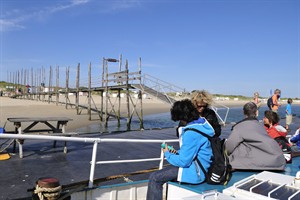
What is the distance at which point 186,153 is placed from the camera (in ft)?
10.1

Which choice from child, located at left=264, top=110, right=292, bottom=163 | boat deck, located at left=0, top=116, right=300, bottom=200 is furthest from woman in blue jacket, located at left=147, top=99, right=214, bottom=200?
child, located at left=264, top=110, right=292, bottom=163

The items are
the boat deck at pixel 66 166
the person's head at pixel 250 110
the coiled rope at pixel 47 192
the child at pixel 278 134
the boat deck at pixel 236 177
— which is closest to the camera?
the coiled rope at pixel 47 192

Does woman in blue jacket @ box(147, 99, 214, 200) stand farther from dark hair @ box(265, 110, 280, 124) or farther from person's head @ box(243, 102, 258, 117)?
dark hair @ box(265, 110, 280, 124)

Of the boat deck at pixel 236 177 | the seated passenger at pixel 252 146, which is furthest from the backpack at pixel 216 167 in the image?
the seated passenger at pixel 252 146

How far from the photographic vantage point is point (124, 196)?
3842 millimetres

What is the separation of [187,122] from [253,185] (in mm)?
1079

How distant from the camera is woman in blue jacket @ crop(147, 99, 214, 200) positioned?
121 inches

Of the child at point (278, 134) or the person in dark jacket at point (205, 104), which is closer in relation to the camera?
the person in dark jacket at point (205, 104)

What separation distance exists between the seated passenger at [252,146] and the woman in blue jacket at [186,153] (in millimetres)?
963

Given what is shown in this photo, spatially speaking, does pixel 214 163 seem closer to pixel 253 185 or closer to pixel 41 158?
pixel 253 185

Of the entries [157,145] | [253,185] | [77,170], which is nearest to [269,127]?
[253,185]

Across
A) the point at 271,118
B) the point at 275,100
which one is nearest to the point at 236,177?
the point at 271,118

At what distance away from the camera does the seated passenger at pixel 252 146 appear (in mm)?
3941

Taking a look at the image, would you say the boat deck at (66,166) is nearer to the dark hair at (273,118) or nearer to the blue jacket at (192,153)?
the blue jacket at (192,153)
